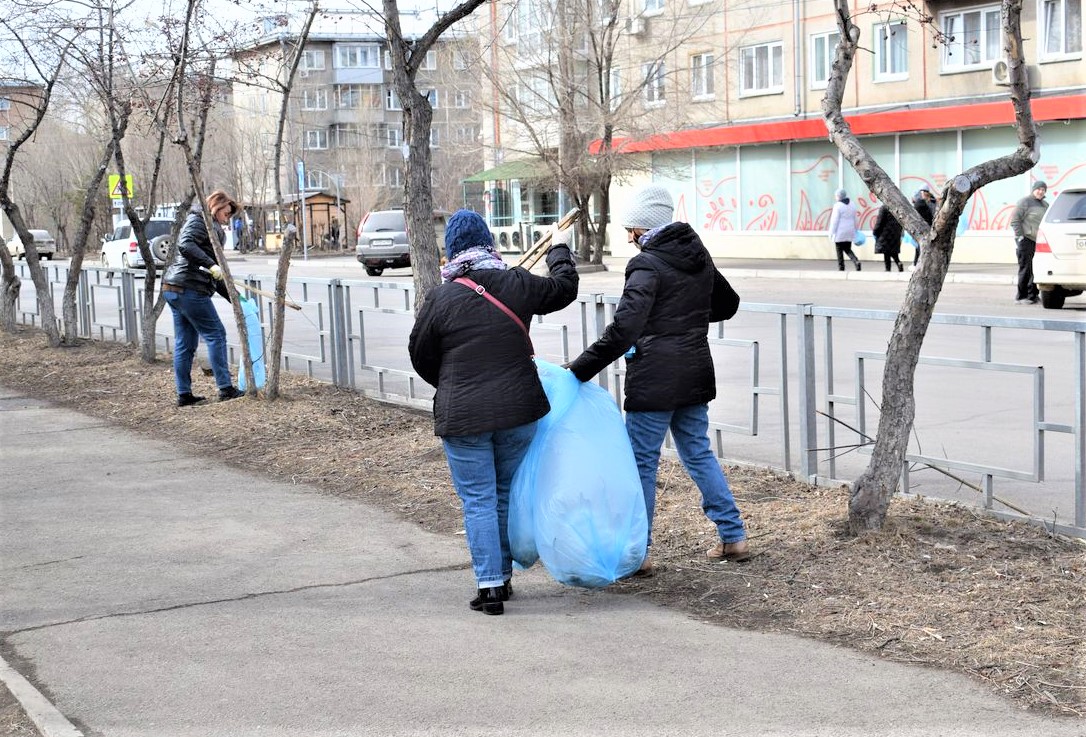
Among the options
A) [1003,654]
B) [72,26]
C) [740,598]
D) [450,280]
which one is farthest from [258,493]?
[72,26]

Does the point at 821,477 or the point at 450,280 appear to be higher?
the point at 450,280

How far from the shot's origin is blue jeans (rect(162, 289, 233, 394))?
1112cm

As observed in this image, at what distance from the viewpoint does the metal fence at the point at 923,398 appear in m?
5.92

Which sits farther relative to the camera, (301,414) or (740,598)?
(301,414)

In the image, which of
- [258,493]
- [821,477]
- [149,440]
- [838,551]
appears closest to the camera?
[838,551]

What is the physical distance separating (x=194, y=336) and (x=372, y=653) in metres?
6.99

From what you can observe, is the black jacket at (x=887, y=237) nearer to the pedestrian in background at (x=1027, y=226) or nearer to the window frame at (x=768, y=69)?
the pedestrian in background at (x=1027, y=226)

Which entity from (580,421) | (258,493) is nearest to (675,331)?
(580,421)

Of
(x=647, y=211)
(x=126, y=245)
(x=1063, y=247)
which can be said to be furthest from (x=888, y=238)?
(x=126, y=245)

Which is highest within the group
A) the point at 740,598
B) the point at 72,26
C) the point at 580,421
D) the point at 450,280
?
the point at 72,26

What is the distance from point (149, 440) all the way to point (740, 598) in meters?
5.78

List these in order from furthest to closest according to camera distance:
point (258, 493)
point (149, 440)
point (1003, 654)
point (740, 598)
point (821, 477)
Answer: point (149, 440) → point (258, 493) → point (821, 477) → point (740, 598) → point (1003, 654)

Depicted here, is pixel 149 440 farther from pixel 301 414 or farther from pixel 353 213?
pixel 353 213

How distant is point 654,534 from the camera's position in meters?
6.43
